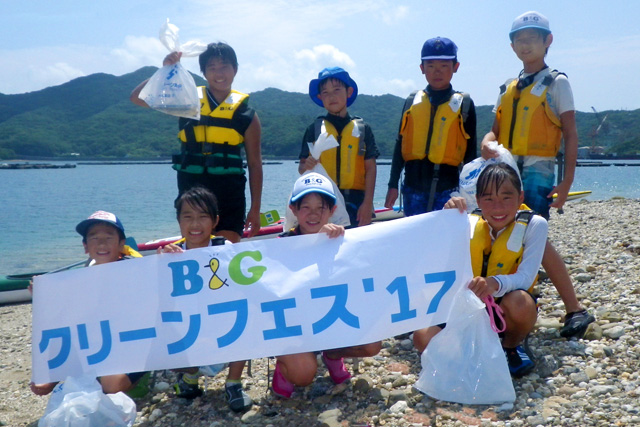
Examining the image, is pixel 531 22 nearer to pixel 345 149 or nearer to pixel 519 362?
pixel 345 149

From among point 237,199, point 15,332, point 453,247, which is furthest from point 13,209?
point 453,247

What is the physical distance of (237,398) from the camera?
3.63 meters

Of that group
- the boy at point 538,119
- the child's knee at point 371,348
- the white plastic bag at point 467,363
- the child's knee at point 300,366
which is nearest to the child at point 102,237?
the child's knee at point 300,366

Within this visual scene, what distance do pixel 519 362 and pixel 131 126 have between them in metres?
102

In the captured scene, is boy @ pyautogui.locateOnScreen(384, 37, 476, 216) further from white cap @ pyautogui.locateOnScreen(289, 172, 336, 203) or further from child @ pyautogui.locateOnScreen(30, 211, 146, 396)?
child @ pyautogui.locateOnScreen(30, 211, 146, 396)

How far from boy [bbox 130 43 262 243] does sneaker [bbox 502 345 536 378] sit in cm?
248

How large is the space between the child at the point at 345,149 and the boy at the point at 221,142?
1.83ft

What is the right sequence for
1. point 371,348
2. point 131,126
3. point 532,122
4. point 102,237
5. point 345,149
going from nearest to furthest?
1. point 371,348
2. point 102,237
3. point 532,122
4. point 345,149
5. point 131,126

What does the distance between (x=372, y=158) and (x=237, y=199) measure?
1.29 meters

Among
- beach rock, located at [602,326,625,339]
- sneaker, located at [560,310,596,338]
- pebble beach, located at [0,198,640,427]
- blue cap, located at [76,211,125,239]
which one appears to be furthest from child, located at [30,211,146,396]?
beach rock, located at [602,326,625,339]

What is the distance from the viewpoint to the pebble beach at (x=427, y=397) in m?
3.26

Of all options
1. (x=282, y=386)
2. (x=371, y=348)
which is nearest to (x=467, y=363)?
(x=371, y=348)

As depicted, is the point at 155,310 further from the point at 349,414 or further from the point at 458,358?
the point at 458,358

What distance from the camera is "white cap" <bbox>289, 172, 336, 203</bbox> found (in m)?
3.94
